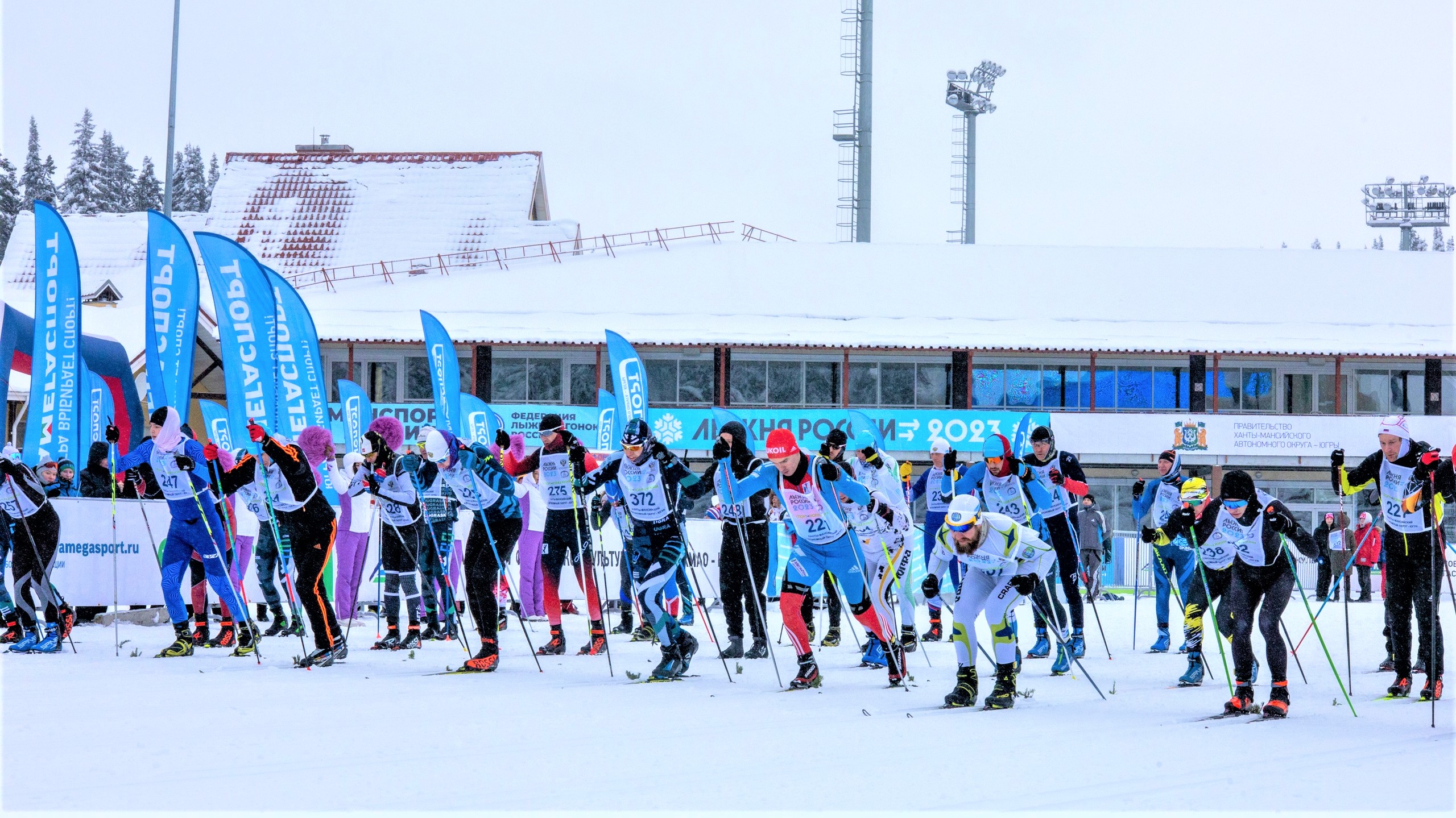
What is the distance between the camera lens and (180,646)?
9.71m

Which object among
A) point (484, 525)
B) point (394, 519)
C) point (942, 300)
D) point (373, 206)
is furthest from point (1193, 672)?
point (373, 206)

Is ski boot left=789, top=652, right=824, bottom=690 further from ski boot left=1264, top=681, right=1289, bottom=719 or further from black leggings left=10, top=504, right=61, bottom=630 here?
black leggings left=10, top=504, right=61, bottom=630

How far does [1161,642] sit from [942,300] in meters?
23.4

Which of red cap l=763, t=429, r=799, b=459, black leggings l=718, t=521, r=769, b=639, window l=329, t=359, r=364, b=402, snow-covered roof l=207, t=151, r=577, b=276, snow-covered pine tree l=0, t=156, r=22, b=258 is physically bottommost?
black leggings l=718, t=521, r=769, b=639

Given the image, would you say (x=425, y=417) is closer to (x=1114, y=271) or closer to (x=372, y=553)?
(x=372, y=553)

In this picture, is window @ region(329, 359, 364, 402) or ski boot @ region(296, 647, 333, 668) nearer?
ski boot @ region(296, 647, 333, 668)

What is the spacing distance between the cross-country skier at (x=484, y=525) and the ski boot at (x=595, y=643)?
2.82ft

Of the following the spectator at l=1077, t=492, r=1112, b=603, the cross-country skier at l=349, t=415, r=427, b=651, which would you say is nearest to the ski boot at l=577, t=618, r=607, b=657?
the cross-country skier at l=349, t=415, r=427, b=651

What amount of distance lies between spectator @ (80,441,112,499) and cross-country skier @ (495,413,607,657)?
4458 millimetres

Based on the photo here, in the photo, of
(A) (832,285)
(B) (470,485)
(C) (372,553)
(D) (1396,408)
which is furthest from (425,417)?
(D) (1396,408)

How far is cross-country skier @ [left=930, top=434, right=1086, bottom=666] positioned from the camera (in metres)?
9.70

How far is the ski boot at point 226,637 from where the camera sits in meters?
10.2

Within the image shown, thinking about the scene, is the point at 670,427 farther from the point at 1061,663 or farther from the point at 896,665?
the point at 896,665

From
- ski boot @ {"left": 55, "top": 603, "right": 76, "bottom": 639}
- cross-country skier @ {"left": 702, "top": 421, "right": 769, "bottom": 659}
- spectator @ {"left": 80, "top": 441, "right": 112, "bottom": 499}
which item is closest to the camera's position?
cross-country skier @ {"left": 702, "top": 421, "right": 769, "bottom": 659}
